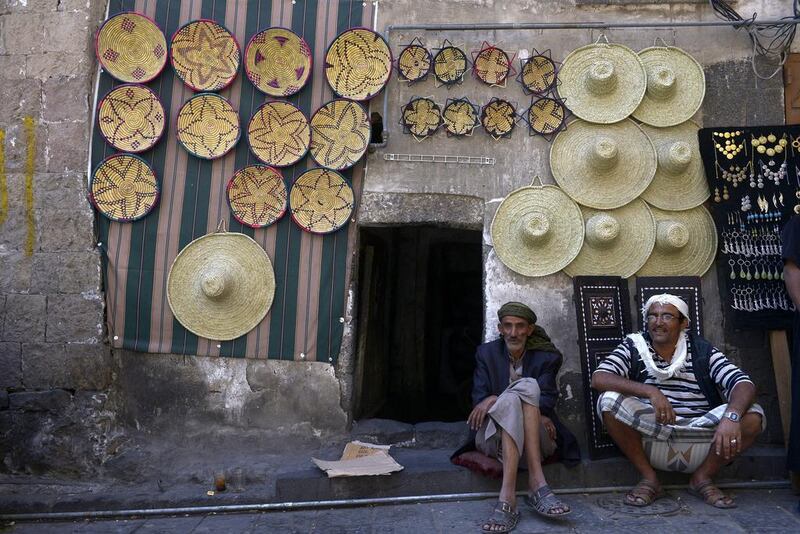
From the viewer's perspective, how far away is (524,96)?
489 cm

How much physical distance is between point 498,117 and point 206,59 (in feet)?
6.59

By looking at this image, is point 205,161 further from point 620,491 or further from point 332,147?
point 620,491

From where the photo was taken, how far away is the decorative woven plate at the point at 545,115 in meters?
4.85

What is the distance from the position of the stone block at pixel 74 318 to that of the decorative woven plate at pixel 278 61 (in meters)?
1.82

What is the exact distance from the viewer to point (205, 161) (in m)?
4.92

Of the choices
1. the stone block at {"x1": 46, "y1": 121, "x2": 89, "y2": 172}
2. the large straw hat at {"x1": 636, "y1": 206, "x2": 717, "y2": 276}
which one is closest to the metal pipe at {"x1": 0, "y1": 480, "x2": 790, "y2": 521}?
the large straw hat at {"x1": 636, "y1": 206, "x2": 717, "y2": 276}

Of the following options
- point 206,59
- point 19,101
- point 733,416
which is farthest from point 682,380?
point 19,101

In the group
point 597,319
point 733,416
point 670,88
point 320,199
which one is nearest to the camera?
point 733,416

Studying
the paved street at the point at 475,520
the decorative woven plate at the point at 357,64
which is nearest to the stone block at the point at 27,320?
the paved street at the point at 475,520

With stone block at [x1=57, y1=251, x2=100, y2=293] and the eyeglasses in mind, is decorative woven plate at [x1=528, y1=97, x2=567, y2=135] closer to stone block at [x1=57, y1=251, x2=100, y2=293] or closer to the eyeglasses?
the eyeglasses

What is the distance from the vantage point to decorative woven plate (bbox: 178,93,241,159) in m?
4.88

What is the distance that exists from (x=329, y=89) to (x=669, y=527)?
334 centimetres

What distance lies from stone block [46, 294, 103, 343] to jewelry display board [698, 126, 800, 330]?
4112 mm

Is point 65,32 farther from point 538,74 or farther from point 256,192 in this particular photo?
point 538,74
